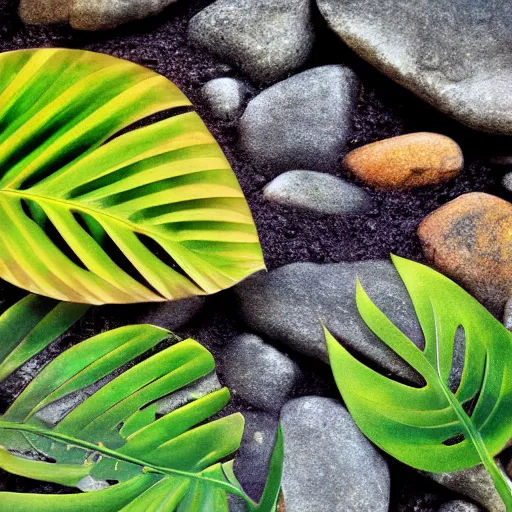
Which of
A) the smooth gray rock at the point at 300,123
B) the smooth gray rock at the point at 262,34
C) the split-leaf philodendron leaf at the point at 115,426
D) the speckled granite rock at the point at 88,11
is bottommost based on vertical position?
the split-leaf philodendron leaf at the point at 115,426

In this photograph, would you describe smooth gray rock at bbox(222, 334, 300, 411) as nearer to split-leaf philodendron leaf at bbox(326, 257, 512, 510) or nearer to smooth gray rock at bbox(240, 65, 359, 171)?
split-leaf philodendron leaf at bbox(326, 257, 512, 510)

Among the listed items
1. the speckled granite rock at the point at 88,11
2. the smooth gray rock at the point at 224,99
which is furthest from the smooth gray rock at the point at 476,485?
the speckled granite rock at the point at 88,11

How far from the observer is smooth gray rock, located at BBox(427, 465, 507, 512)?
2.66 feet

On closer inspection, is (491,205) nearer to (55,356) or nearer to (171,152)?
(171,152)

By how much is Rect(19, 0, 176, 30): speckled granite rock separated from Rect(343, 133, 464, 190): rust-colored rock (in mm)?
445

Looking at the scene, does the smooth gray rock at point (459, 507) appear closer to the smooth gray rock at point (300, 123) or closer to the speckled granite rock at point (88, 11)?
the smooth gray rock at point (300, 123)

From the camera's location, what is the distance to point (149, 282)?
0.85 meters

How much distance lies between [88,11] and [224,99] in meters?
0.27

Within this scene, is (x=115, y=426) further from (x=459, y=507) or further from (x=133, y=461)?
(x=459, y=507)

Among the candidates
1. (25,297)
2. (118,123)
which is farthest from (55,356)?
(118,123)

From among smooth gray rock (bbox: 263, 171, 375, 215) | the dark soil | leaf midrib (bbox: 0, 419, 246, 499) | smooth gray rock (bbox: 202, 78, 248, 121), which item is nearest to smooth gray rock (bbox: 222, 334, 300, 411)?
the dark soil

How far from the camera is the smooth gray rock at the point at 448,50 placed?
3.43 feet

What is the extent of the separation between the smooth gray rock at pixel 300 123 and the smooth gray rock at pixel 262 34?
0.17ft

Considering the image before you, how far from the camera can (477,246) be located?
933 millimetres
